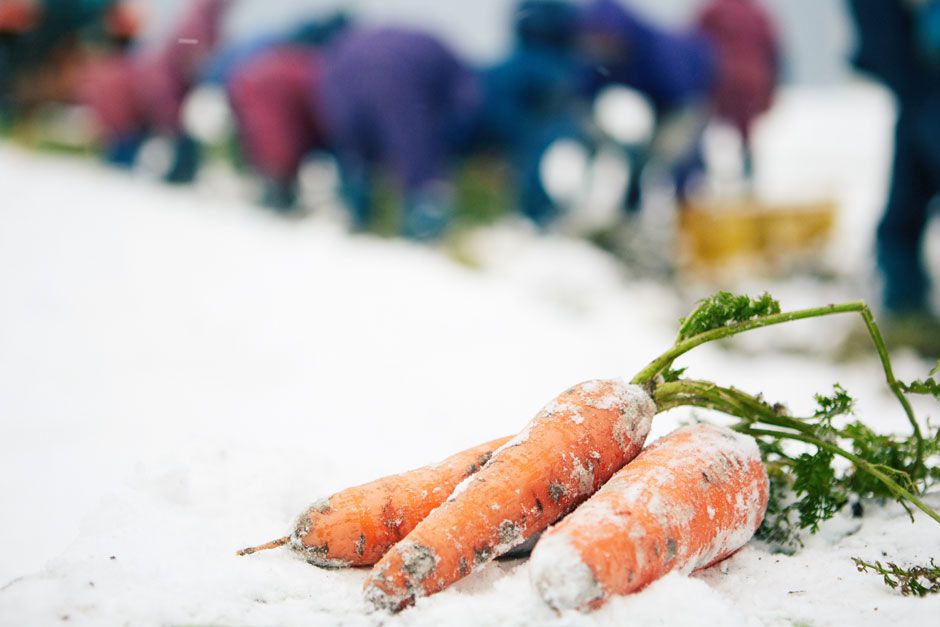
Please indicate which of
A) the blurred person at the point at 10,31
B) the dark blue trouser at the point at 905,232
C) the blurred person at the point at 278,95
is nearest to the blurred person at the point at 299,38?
the blurred person at the point at 278,95

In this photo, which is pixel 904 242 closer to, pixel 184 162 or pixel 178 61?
pixel 178 61

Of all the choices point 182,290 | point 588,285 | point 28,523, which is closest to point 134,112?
point 182,290

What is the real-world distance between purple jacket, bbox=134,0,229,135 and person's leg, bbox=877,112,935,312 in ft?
18.6

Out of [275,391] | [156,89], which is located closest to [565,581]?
[275,391]

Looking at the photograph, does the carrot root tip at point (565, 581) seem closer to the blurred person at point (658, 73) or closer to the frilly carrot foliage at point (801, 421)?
the frilly carrot foliage at point (801, 421)

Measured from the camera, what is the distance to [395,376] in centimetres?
311

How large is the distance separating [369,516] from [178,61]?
22.6ft

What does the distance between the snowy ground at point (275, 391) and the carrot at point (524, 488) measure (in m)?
0.05

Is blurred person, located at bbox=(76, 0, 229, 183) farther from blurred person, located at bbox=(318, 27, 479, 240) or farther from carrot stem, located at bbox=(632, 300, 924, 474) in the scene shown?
carrot stem, located at bbox=(632, 300, 924, 474)

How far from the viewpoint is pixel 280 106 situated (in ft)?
20.0

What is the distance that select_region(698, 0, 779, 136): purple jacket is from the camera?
6645 mm

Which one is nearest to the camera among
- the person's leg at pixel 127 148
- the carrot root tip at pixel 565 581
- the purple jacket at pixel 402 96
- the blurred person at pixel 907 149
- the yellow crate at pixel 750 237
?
the carrot root tip at pixel 565 581

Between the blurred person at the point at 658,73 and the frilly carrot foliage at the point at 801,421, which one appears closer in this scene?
the frilly carrot foliage at the point at 801,421

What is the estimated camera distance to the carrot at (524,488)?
4.23 ft
